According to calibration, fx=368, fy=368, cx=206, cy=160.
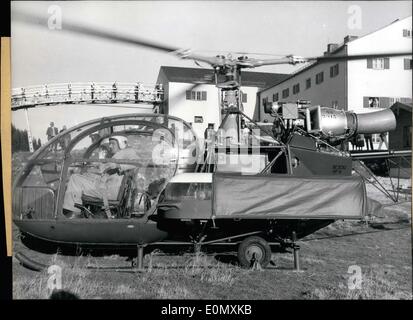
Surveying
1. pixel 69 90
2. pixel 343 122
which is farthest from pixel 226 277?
pixel 69 90

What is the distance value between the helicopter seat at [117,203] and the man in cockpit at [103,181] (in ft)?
0.25

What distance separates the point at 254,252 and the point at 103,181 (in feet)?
8.46

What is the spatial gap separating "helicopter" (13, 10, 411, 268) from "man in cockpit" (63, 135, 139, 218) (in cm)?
8

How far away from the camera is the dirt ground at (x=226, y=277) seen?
4.61m

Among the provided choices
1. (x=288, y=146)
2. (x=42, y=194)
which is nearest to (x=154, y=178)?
(x=42, y=194)

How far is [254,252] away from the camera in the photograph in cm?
550

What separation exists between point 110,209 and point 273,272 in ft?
8.68

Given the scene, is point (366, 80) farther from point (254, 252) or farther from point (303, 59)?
point (254, 252)

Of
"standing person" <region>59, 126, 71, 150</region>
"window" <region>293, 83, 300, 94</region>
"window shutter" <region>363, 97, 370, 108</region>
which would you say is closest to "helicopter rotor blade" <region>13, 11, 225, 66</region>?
"standing person" <region>59, 126, 71, 150</region>
